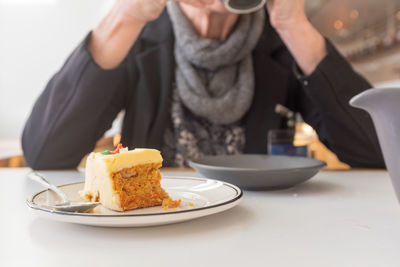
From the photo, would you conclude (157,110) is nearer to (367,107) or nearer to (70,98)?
(70,98)

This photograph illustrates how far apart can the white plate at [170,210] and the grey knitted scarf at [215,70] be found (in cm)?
56

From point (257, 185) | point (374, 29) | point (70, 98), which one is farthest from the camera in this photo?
point (374, 29)

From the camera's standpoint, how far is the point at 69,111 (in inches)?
38.6

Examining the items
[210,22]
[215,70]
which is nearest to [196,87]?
[215,70]

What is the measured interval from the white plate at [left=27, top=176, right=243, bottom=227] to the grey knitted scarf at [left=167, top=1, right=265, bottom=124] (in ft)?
1.83

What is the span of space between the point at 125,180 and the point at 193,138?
0.68 metres

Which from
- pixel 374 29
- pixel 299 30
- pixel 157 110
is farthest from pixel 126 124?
pixel 374 29

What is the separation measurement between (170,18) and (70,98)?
46 centimetres

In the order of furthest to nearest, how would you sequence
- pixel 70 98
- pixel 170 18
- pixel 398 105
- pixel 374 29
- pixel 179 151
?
pixel 374 29
pixel 170 18
pixel 179 151
pixel 70 98
pixel 398 105

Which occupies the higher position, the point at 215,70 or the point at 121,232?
the point at 215,70

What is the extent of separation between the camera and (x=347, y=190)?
25.0 inches

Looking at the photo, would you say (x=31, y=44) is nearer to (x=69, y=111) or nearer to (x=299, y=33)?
(x=69, y=111)

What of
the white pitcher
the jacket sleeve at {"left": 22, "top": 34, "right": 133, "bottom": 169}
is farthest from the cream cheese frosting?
the jacket sleeve at {"left": 22, "top": 34, "right": 133, "bottom": 169}

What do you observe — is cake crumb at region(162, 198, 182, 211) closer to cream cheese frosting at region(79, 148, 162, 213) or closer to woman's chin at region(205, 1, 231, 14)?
cream cheese frosting at region(79, 148, 162, 213)
